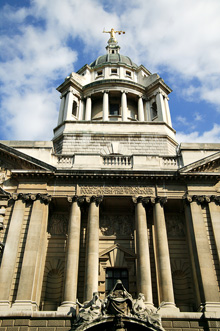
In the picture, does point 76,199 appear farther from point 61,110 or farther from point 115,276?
point 61,110

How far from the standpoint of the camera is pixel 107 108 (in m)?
33.0

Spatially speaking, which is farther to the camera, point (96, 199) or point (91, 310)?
point (96, 199)

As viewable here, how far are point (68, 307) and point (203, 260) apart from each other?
8255 mm

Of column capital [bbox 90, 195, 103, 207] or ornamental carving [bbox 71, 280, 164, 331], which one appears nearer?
ornamental carving [bbox 71, 280, 164, 331]

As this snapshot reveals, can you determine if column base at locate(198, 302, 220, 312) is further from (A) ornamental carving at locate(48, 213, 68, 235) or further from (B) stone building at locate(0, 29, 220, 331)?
(A) ornamental carving at locate(48, 213, 68, 235)

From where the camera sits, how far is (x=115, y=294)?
16266 millimetres

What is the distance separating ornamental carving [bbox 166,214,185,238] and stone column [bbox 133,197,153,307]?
2355 mm

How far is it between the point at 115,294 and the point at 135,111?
74.9 feet

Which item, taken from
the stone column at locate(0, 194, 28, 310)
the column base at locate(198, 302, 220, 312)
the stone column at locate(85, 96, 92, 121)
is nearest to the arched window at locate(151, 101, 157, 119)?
the stone column at locate(85, 96, 92, 121)

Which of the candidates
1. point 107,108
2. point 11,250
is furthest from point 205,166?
point 11,250

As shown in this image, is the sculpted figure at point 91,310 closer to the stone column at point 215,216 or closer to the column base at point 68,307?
the column base at point 68,307

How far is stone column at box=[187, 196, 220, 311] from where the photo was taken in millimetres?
17344

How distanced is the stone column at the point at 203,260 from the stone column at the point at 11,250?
1085 cm

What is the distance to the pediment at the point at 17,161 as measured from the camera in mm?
21969
